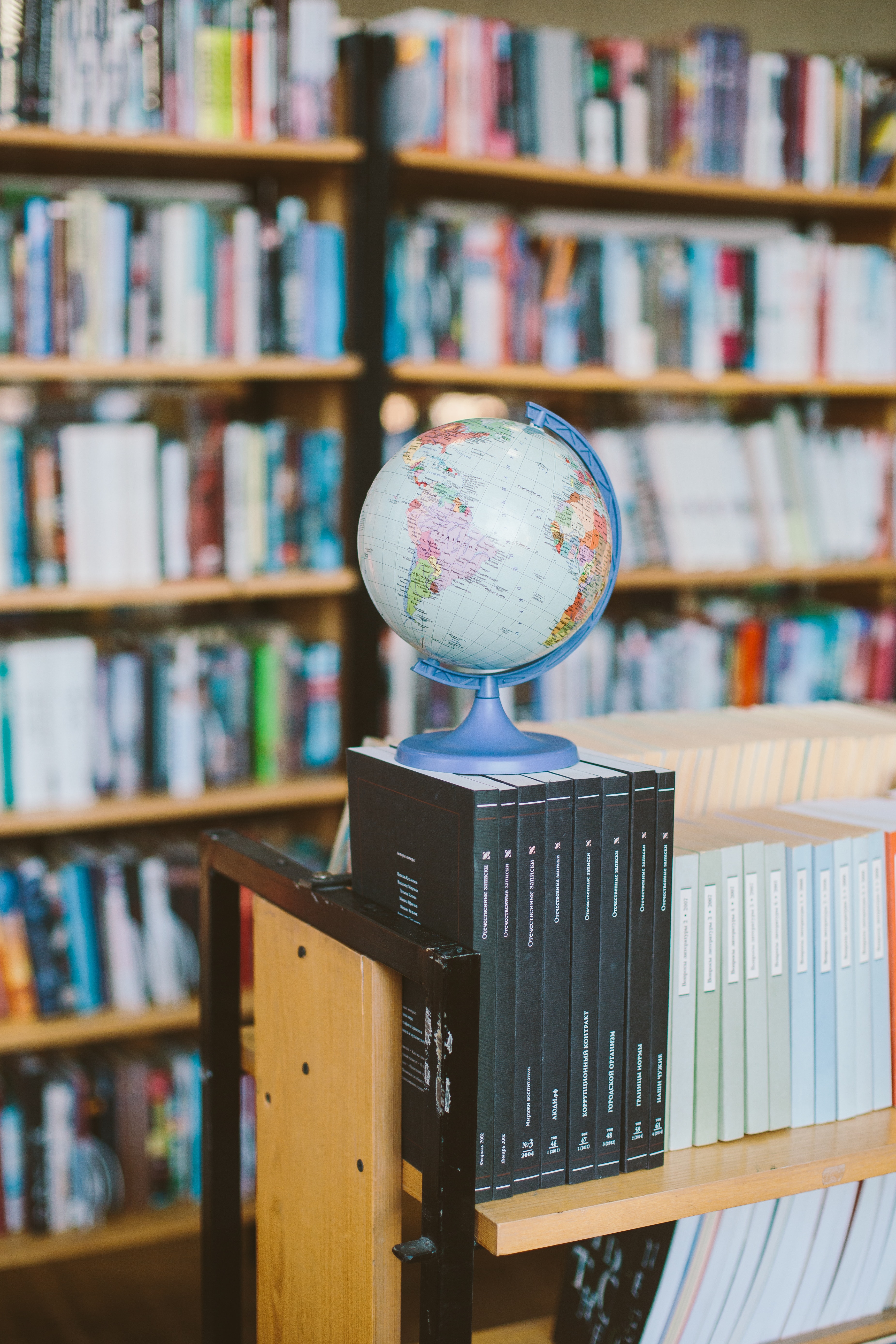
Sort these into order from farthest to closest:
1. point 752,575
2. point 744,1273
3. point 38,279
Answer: point 752,575
point 38,279
point 744,1273

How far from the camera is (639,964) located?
1038 mm

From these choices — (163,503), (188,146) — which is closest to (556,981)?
(163,503)

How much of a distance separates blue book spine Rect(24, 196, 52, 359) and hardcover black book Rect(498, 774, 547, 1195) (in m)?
1.42

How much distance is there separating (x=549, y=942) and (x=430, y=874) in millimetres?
106

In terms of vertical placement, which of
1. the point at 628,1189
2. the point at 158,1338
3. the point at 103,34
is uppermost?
the point at 103,34

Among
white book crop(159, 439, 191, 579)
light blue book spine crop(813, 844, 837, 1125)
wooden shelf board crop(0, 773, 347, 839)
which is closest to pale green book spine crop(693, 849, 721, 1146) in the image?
light blue book spine crop(813, 844, 837, 1125)

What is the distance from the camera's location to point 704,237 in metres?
2.90

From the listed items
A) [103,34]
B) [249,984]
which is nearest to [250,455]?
[103,34]

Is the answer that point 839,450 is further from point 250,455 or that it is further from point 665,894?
point 665,894

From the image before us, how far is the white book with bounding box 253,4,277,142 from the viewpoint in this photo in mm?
2131

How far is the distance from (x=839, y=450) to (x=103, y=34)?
1.60m

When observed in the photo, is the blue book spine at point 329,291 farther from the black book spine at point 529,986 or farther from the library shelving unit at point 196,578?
the black book spine at point 529,986

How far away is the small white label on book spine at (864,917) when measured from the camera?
119 cm

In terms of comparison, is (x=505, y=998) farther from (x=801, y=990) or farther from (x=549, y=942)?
(x=801, y=990)
